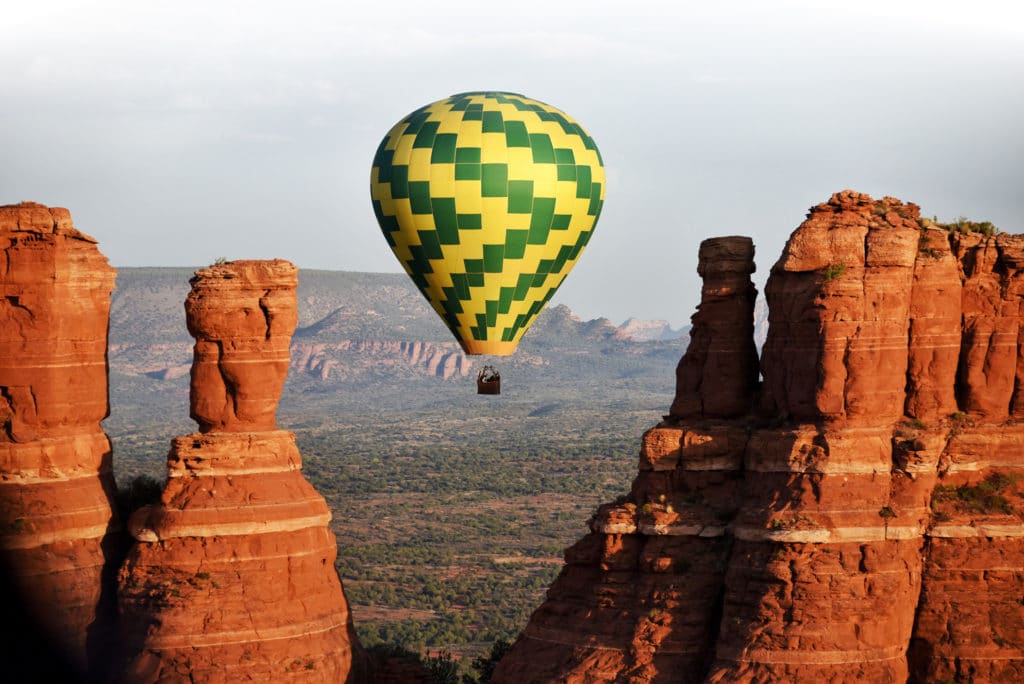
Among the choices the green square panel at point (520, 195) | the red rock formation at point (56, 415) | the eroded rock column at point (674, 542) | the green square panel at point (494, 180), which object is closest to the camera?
the eroded rock column at point (674, 542)

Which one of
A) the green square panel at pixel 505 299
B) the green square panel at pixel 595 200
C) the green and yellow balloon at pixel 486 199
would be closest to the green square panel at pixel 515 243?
the green and yellow balloon at pixel 486 199

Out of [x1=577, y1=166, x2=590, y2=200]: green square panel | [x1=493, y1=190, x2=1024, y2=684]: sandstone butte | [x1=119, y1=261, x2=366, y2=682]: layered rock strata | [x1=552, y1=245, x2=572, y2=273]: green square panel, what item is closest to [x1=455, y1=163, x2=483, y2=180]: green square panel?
[x1=577, y1=166, x2=590, y2=200]: green square panel

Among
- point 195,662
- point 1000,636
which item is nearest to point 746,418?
point 1000,636

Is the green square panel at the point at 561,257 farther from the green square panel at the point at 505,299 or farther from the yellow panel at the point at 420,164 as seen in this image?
the yellow panel at the point at 420,164

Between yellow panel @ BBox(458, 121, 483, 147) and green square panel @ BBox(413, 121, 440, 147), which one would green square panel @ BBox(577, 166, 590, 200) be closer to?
yellow panel @ BBox(458, 121, 483, 147)

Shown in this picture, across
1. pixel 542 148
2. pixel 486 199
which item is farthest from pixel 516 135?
pixel 486 199
